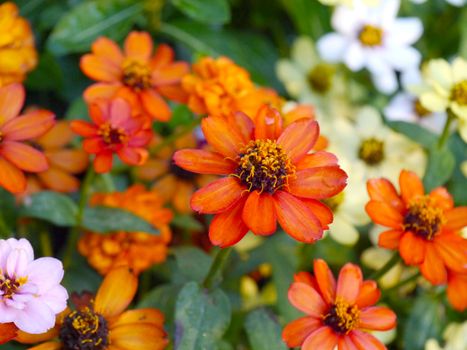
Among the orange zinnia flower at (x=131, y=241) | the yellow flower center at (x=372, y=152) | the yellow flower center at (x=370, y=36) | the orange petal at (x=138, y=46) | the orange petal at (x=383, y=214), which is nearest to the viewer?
the orange petal at (x=383, y=214)

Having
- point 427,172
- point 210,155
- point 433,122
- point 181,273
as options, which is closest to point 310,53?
point 433,122

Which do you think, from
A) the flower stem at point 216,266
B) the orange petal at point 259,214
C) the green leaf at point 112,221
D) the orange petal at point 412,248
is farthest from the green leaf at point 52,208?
the orange petal at point 412,248

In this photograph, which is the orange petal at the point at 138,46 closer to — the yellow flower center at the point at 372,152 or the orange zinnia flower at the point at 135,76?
the orange zinnia flower at the point at 135,76

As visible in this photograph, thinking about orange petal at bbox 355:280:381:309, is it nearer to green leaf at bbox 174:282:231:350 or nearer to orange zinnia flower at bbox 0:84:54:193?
green leaf at bbox 174:282:231:350

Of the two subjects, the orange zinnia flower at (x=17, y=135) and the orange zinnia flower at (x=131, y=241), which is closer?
the orange zinnia flower at (x=17, y=135)

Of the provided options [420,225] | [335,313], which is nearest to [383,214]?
[420,225]

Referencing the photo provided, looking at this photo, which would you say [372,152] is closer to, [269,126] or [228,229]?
[269,126]
